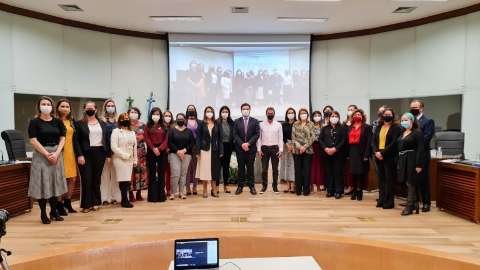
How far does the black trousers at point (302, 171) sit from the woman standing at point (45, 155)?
3694 mm

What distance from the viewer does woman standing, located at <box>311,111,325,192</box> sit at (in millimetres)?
6812

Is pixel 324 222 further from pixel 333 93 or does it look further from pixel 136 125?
pixel 333 93

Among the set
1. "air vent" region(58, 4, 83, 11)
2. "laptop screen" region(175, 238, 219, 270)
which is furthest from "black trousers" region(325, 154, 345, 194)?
"air vent" region(58, 4, 83, 11)

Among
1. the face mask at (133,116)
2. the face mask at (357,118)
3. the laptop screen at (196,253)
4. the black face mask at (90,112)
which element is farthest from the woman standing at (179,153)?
the laptop screen at (196,253)

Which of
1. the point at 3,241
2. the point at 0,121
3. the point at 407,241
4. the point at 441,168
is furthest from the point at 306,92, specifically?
the point at 3,241

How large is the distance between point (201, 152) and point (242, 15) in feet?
10.3

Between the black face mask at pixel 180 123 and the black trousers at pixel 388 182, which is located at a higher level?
the black face mask at pixel 180 123

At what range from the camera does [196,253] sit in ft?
6.58

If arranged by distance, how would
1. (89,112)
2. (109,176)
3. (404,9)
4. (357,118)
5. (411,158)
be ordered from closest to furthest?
(411,158) → (89,112) → (109,176) → (357,118) → (404,9)

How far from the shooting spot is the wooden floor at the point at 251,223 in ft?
13.3

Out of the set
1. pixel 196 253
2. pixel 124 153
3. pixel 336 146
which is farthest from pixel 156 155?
pixel 196 253

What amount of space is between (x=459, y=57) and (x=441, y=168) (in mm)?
3293

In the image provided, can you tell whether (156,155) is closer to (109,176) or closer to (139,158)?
(139,158)

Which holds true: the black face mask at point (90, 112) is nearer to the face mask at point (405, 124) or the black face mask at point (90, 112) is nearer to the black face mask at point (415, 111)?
the face mask at point (405, 124)
